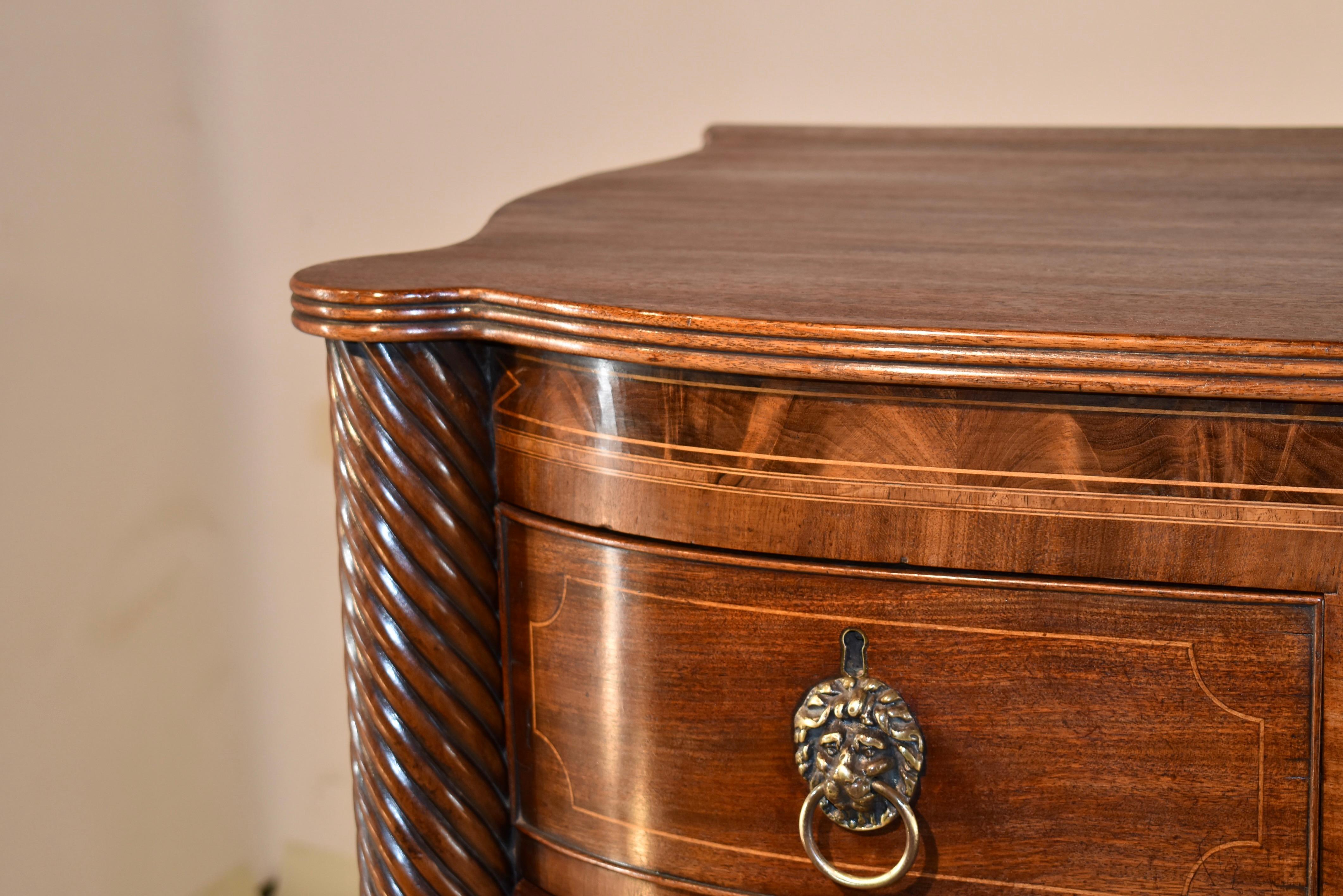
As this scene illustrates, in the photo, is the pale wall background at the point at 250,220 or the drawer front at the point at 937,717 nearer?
the drawer front at the point at 937,717

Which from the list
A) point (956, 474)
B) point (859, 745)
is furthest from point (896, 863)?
point (956, 474)

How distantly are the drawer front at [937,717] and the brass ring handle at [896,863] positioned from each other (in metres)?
0.01

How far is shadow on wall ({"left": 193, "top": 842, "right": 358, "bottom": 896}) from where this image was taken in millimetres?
1660

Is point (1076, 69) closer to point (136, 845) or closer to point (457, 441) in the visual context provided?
point (457, 441)

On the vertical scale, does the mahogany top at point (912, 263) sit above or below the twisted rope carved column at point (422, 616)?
above

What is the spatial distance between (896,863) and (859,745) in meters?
0.07

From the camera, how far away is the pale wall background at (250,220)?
4.07ft

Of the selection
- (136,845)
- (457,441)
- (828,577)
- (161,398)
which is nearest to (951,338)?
(828,577)

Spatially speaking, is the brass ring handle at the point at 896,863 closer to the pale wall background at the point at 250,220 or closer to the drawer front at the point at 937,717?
the drawer front at the point at 937,717

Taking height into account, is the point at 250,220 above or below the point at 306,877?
above

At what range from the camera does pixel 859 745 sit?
1.75 ft

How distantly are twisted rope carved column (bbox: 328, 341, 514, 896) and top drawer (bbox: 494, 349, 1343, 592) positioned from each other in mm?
55

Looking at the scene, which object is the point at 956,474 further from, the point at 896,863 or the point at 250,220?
the point at 250,220

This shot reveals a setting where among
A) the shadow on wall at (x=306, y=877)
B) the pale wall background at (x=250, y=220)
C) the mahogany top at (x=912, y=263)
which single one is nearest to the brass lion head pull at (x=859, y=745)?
the mahogany top at (x=912, y=263)
